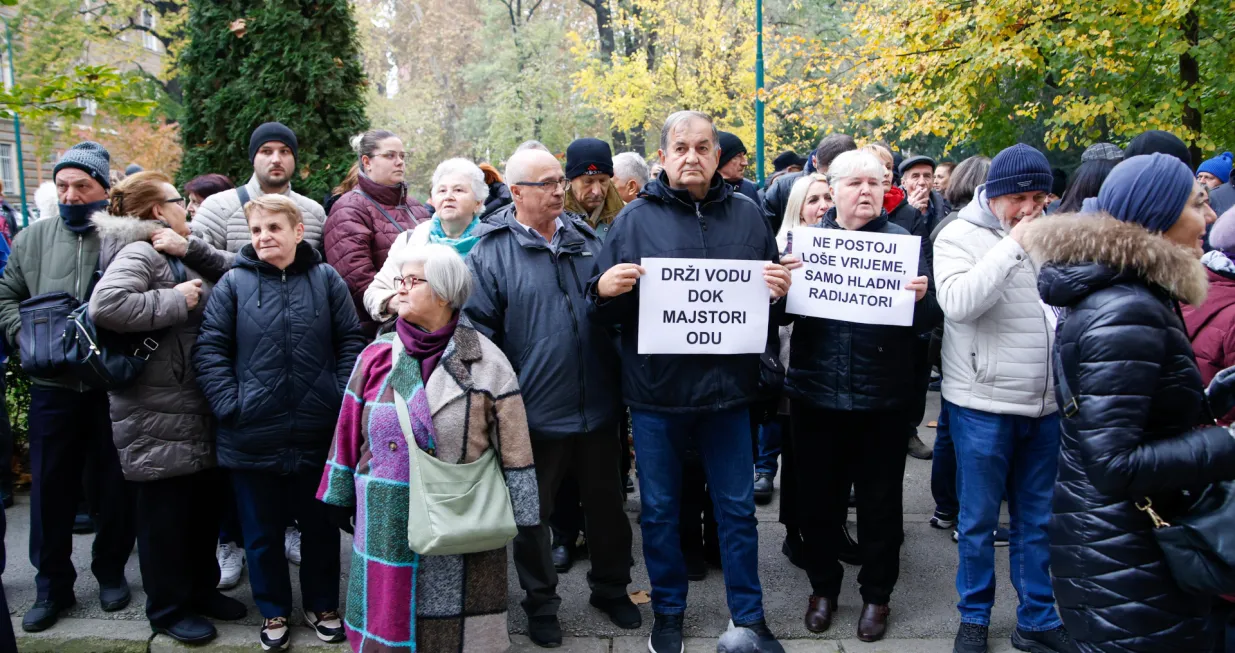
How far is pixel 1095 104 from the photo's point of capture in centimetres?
1000

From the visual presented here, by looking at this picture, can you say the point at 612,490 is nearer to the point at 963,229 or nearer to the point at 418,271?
the point at 418,271

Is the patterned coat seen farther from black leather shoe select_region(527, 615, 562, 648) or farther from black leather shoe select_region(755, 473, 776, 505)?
black leather shoe select_region(755, 473, 776, 505)

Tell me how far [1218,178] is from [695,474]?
16.9 feet

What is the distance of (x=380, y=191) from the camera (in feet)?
18.2

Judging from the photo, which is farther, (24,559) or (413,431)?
(24,559)

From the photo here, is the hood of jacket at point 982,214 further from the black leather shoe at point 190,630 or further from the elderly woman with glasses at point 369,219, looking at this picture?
the black leather shoe at point 190,630

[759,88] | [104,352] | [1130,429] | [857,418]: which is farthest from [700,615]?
[759,88]

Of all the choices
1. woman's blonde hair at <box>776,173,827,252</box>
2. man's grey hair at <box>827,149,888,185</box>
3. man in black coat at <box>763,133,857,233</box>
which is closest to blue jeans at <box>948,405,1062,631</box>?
man's grey hair at <box>827,149,888,185</box>

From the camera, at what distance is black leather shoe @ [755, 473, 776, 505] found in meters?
6.33

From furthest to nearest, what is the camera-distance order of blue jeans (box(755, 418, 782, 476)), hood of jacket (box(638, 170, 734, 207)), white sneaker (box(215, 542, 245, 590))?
blue jeans (box(755, 418, 782, 476)), white sneaker (box(215, 542, 245, 590)), hood of jacket (box(638, 170, 734, 207))

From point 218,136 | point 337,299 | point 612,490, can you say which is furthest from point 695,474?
point 218,136

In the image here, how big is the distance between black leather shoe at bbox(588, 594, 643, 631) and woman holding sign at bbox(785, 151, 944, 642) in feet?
2.85

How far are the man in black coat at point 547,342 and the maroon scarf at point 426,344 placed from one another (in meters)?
0.45

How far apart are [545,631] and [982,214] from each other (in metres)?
2.89
